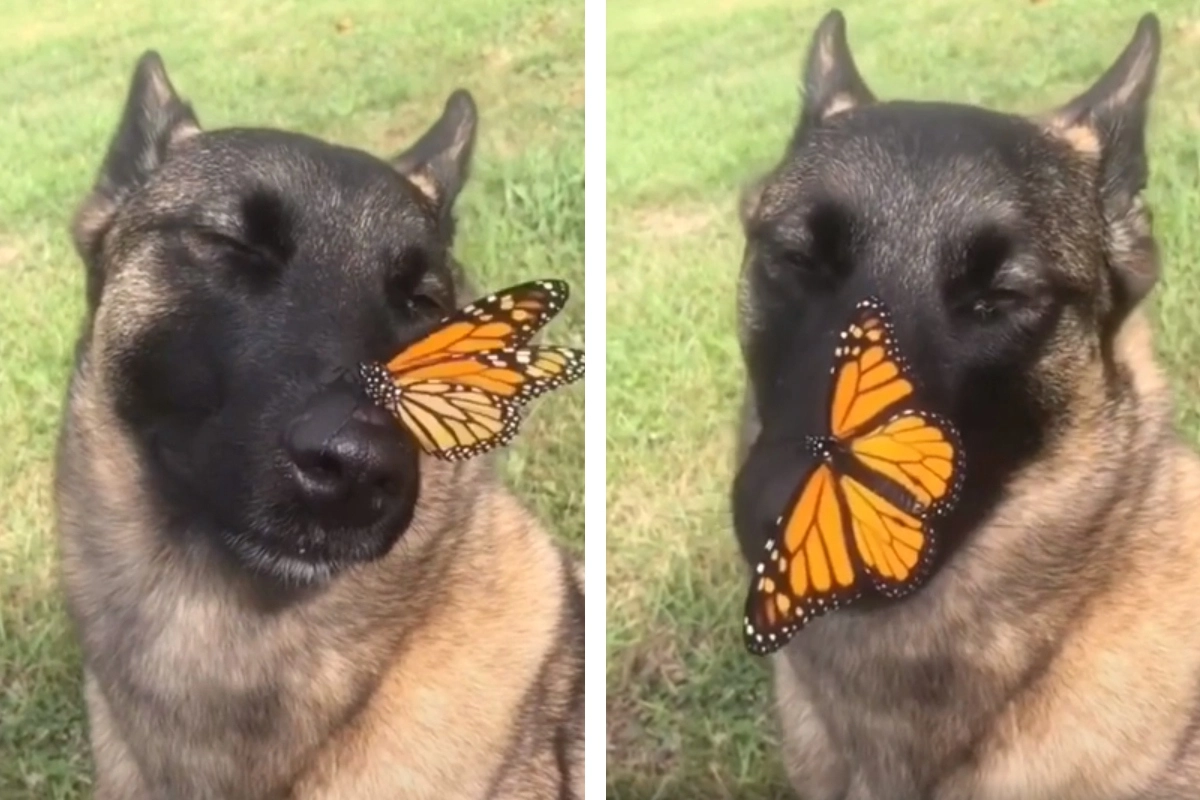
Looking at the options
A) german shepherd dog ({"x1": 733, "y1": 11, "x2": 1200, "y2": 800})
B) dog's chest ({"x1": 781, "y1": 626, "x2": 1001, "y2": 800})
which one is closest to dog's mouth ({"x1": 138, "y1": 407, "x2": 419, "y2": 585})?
german shepherd dog ({"x1": 733, "y1": 11, "x2": 1200, "y2": 800})

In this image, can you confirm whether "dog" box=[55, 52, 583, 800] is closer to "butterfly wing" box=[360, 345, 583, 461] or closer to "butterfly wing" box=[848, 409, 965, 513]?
"butterfly wing" box=[360, 345, 583, 461]

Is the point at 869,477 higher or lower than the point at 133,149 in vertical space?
lower

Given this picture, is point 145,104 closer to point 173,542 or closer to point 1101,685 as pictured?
point 173,542

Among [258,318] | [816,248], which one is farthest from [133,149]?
[816,248]

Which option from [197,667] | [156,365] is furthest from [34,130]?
[197,667]

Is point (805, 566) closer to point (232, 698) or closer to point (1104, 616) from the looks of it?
point (1104, 616)

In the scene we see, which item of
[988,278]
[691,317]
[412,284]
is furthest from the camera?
[691,317]
